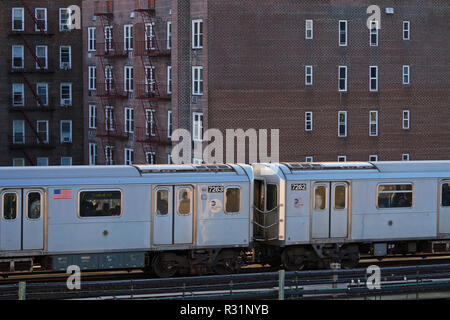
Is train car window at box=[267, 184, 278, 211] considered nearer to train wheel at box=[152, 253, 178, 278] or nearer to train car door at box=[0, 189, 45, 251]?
train wheel at box=[152, 253, 178, 278]

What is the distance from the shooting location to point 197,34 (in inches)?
2130

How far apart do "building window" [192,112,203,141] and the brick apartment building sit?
2522 centimetres

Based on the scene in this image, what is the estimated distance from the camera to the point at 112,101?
6662cm

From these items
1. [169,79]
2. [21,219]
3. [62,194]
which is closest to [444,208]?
[62,194]


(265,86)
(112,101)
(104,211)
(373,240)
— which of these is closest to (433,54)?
(265,86)

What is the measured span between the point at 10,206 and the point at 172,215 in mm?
4380

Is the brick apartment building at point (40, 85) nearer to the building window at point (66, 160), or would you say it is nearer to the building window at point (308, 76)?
the building window at point (66, 160)

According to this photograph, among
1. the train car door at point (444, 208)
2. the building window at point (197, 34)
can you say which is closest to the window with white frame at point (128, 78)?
the building window at point (197, 34)

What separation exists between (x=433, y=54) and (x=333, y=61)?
295 inches

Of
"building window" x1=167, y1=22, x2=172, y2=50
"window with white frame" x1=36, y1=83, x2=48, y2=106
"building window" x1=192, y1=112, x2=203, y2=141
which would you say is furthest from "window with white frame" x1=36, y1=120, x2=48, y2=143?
"building window" x1=192, y1=112, x2=203, y2=141

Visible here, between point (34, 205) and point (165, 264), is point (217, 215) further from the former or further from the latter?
point (34, 205)

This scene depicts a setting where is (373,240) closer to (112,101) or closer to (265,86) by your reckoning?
(265,86)

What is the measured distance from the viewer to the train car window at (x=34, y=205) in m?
23.6

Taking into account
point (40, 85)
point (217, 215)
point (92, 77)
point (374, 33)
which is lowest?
point (217, 215)
